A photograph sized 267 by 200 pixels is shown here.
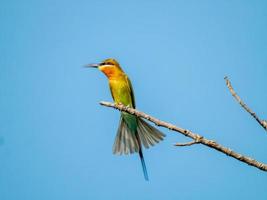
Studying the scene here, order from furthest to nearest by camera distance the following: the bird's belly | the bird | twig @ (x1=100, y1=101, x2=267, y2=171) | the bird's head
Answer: the bird's head, the bird's belly, the bird, twig @ (x1=100, y1=101, x2=267, y2=171)

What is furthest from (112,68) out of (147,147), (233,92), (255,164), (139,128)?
(255,164)

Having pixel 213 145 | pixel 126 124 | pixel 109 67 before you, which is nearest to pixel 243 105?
pixel 213 145

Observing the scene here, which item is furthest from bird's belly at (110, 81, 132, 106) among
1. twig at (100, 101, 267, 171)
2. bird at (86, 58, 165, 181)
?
twig at (100, 101, 267, 171)

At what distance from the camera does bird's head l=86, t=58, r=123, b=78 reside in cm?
568

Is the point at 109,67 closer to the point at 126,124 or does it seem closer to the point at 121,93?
the point at 121,93

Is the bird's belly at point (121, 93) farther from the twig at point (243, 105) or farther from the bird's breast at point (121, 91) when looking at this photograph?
the twig at point (243, 105)

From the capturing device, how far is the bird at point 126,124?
4641 millimetres

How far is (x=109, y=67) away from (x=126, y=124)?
3.11 ft

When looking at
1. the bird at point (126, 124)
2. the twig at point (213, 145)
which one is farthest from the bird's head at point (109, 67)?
the twig at point (213, 145)

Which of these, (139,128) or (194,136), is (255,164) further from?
(139,128)

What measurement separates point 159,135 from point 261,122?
8.77ft

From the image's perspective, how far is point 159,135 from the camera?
463 cm

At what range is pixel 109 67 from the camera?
18.7 feet

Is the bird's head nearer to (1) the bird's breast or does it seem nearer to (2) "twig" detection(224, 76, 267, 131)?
(1) the bird's breast
